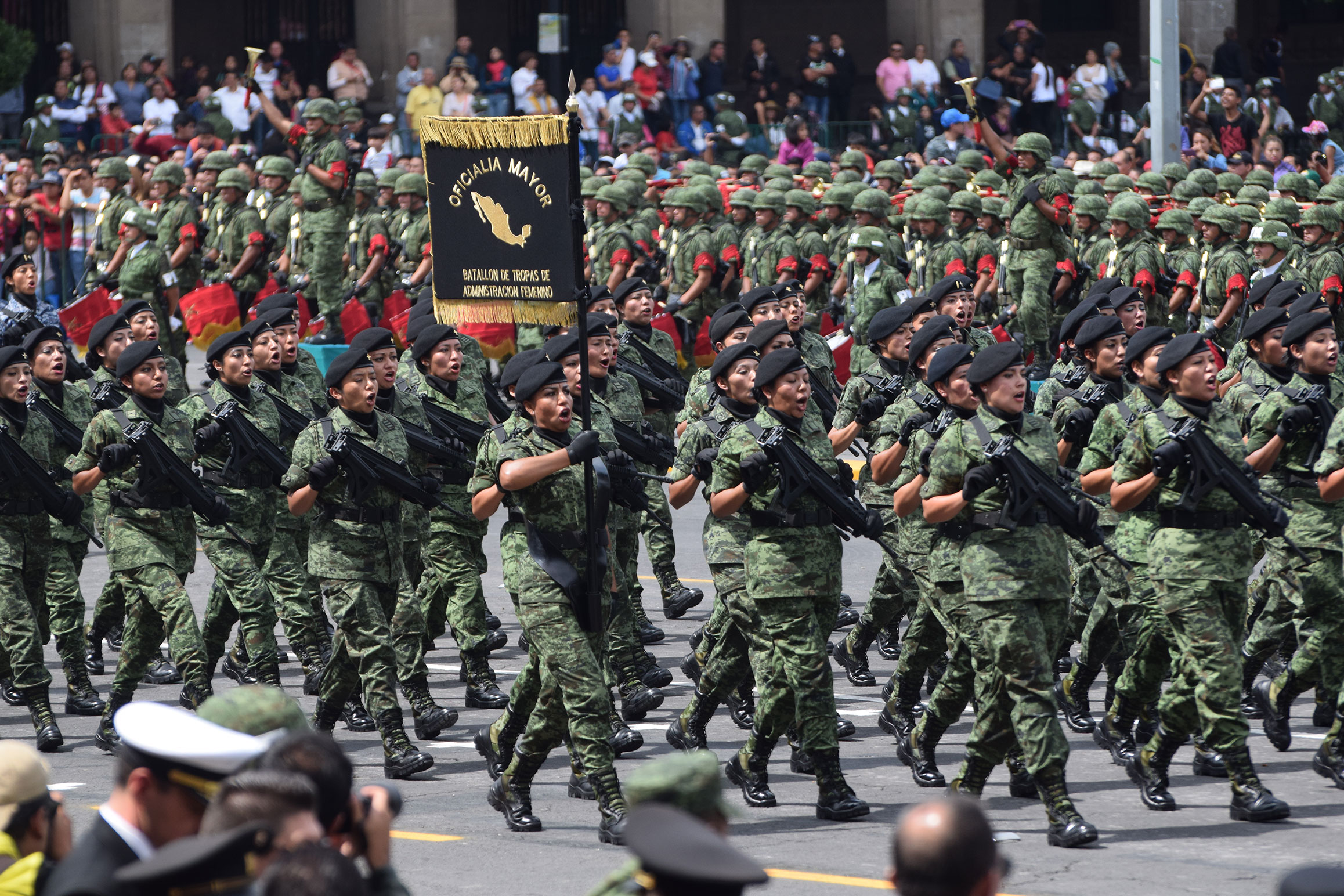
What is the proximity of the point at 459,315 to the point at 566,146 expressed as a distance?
3.55 ft

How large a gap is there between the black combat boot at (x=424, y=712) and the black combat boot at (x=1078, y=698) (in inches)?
116

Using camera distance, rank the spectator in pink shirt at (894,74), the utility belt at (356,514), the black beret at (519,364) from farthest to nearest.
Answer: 1. the spectator in pink shirt at (894,74)
2. the utility belt at (356,514)
3. the black beret at (519,364)

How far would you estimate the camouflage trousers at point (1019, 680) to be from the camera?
26.2 feet

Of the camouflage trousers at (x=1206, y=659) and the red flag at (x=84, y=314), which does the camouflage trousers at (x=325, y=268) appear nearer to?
the red flag at (x=84, y=314)

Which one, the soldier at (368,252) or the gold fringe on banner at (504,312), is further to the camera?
the soldier at (368,252)

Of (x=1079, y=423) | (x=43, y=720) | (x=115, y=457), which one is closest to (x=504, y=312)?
(x=115, y=457)

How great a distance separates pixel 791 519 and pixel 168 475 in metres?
3.41

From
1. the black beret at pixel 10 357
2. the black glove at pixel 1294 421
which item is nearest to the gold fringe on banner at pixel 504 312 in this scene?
the black beret at pixel 10 357

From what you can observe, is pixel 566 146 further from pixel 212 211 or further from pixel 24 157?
pixel 24 157

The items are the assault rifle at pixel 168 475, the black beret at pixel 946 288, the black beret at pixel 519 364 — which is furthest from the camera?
the black beret at pixel 946 288

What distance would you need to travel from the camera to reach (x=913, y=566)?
1011 cm

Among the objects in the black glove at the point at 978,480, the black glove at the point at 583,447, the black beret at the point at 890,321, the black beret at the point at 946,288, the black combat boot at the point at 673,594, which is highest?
the black beret at the point at 946,288

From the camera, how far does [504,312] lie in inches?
369

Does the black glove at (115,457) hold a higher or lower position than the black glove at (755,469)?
lower
